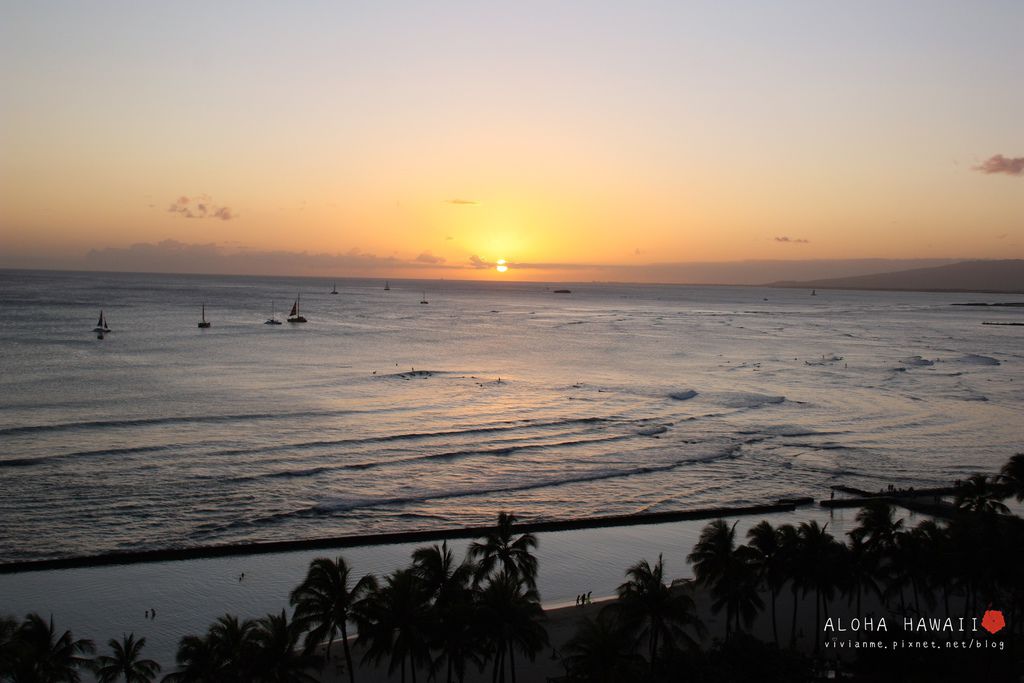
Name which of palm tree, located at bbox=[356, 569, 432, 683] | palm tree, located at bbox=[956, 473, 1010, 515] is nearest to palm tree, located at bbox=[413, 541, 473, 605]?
palm tree, located at bbox=[356, 569, 432, 683]

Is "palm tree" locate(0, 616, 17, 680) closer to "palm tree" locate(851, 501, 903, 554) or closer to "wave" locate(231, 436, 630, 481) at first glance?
"palm tree" locate(851, 501, 903, 554)

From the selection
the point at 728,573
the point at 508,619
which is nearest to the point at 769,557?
the point at 728,573

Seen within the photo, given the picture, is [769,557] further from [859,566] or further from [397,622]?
[397,622]

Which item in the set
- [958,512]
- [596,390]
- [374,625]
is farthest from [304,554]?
[596,390]

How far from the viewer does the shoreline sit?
35719 mm

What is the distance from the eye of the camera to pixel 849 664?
84.9 ft

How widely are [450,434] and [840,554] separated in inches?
1469

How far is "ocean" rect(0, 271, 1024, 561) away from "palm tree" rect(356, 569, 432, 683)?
58.0 feet

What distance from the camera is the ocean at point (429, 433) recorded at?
43.7 meters

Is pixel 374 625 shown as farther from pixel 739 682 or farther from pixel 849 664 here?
pixel 849 664

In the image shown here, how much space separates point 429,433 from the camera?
205 ft

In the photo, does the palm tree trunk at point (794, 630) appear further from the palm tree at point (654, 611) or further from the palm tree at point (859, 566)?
the palm tree at point (654, 611)

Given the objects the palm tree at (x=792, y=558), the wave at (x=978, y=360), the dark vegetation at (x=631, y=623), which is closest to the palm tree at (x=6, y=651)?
the dark vegetation at (x=631, y=623)

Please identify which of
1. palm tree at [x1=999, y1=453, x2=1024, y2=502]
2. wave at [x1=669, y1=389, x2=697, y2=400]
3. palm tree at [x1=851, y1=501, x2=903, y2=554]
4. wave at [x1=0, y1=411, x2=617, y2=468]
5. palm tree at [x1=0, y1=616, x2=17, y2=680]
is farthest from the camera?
wave at [x1=669, y1=389, x2=697, y2=400]
